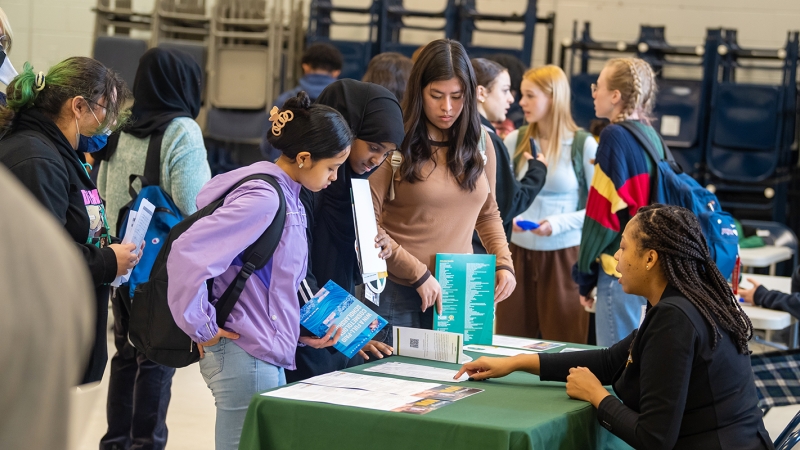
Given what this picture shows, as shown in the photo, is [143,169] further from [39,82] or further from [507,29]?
[507,29]

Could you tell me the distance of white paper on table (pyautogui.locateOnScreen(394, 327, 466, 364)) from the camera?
2221 mm

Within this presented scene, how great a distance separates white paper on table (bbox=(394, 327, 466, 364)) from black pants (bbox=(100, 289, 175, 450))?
38.8 inches

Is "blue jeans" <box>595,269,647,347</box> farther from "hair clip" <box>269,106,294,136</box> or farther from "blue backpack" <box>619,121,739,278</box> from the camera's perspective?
"hair clip" <box>269,106,294,136</box>

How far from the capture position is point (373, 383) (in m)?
1.97

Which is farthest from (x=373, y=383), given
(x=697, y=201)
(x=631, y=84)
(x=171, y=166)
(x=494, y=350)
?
(x=631, y=84)

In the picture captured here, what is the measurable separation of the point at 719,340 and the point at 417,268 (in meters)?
0.76

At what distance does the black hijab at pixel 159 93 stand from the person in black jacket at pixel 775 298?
2124mm

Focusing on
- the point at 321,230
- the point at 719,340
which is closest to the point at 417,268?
the point at 321,230

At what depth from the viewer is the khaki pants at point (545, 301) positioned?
3744mm

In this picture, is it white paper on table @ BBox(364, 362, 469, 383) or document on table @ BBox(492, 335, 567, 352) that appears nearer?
white paper on table @ BBox(364, 362, 469, 383)

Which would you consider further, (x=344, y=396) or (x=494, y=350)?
(x=494, y=350)

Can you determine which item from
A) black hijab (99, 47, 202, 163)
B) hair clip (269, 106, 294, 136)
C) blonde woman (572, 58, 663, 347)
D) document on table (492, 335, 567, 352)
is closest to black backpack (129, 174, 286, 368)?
hair clip (269, 106, 294, 136)

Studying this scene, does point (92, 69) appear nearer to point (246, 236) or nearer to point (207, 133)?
point (246, 236)

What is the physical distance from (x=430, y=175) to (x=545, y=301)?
1554 mm
